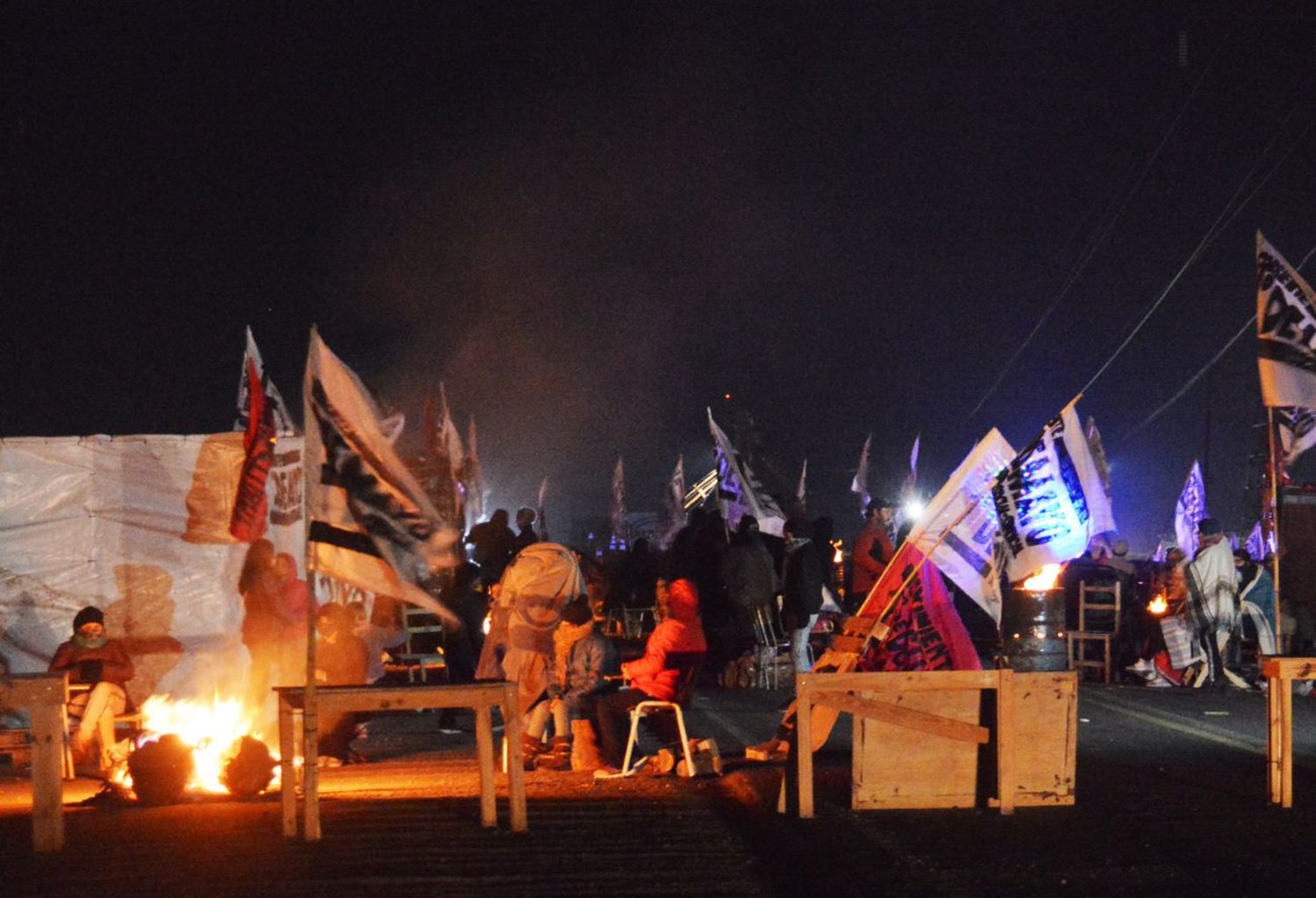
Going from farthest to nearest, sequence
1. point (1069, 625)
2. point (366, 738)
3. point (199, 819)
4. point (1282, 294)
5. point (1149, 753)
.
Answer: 1. point (1069, 625)
2. point (366, 738)
3. point (1149, 753)
4. point (1282, 294)
5. point (199, 819)

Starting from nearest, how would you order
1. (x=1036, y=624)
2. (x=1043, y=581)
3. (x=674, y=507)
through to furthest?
(x=1043, y=581)
(x=1036, y=624)
(x=674, y=507)

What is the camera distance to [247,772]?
9.10 metres

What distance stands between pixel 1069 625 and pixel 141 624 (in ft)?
38.6

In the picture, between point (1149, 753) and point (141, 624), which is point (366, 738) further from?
point (1149, 753)

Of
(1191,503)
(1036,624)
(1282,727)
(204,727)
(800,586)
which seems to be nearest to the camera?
(1282,727)

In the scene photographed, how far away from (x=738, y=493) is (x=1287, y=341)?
36.3 feet

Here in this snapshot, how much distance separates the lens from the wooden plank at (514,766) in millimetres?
7695

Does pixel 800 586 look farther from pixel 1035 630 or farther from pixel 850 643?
pixel 850 643

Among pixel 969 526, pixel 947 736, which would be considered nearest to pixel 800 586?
pixel 969 526

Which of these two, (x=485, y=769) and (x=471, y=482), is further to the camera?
(x=471, y=482)

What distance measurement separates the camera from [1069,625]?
1886 cm

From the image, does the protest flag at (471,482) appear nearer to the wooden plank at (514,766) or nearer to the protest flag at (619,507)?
the protest flag at (619,507)

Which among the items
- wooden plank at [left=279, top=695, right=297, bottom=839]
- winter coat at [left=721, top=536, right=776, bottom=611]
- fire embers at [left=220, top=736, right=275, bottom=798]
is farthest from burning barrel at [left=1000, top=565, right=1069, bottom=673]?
wooden plank at [left=279, top=695, right=297, bottom=839]

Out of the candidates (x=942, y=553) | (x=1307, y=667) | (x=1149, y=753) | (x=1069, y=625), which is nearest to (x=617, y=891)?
(x=942, y=553)
